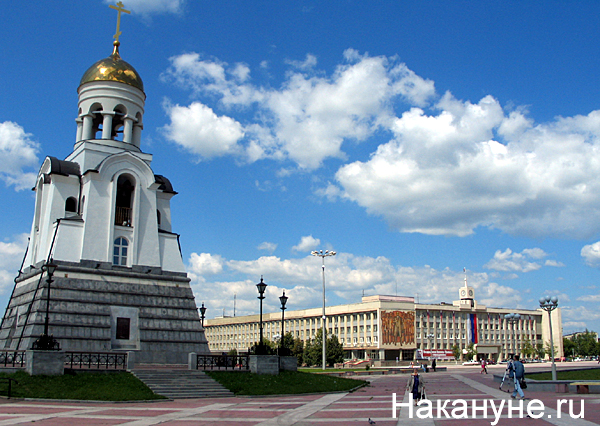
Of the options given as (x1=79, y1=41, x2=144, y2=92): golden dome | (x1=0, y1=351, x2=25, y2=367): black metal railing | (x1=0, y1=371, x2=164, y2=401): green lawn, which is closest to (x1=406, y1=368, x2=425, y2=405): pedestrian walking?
(x1=0, y1=371, x2=164, y2=401): green lawn

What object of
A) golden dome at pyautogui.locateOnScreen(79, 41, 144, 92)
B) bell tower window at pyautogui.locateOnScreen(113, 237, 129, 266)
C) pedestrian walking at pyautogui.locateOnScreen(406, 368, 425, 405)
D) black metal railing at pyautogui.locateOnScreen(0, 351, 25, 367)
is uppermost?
golden dome at pyautogui.locateOnScreen(79, 41, 144, 92)

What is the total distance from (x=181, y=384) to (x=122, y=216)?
15.6m

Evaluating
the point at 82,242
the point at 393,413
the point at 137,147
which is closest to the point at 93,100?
the point at 137,147

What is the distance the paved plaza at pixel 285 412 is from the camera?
49.1ft

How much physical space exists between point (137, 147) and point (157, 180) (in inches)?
119

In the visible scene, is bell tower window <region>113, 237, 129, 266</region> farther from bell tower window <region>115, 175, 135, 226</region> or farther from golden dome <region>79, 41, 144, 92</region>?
golden dome <region>79, 41, 144, 92</region>

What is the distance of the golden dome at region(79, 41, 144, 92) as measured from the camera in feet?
125

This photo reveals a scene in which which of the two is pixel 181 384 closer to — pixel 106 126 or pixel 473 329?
pixel 106 126

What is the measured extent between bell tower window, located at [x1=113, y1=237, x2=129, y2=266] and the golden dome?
11.4 meters

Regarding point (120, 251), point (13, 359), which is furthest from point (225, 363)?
point (120, 251)

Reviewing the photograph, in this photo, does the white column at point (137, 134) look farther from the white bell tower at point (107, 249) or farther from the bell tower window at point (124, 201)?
the bell tower window at point (124, 201)

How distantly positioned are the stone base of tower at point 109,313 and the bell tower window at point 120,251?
63 centimetres

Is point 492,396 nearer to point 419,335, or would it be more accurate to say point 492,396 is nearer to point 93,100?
point 93,100

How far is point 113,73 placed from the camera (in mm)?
38406
